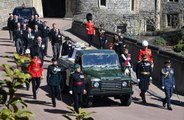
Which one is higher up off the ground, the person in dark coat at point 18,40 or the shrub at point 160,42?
the person in dark coat at point 18,40

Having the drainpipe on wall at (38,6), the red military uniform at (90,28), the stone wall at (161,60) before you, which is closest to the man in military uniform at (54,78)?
the stone wall at (161,60)

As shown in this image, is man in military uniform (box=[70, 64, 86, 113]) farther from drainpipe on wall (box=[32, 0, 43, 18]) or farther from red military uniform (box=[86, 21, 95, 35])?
drainpipe on wall (box=[32, 0, 43, 18])

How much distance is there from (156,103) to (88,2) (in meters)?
30.6

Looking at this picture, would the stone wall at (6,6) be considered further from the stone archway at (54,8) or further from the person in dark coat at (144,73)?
the person in dark coat at (144,73)

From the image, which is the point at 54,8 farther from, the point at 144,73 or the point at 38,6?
the point at 144,73

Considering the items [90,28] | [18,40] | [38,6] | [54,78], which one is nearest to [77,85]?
[54,78]

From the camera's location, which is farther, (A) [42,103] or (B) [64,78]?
(B) [64,78]

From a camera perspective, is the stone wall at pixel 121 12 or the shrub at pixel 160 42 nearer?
the shrub at pixel 160 42

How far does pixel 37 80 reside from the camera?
1720 centimetres

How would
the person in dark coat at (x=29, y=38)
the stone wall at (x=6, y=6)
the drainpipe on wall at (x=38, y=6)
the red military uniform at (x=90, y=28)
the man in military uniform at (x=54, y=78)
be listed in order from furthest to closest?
the drainpipe on wall at (x=38, y=6) < the stone wall at (x=6, y=6) < the red military uniform at (x=90, y=28) < the person in dark coat at (x=29, y=38) < the man in military uniform at (x=54, y=78)

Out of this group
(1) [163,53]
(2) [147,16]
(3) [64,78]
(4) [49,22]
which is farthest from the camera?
(2) [147,16]

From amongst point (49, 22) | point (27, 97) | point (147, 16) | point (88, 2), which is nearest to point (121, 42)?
point (27, 97)

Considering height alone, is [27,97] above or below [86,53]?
below

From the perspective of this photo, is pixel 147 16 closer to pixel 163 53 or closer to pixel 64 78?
pixel 163 53
